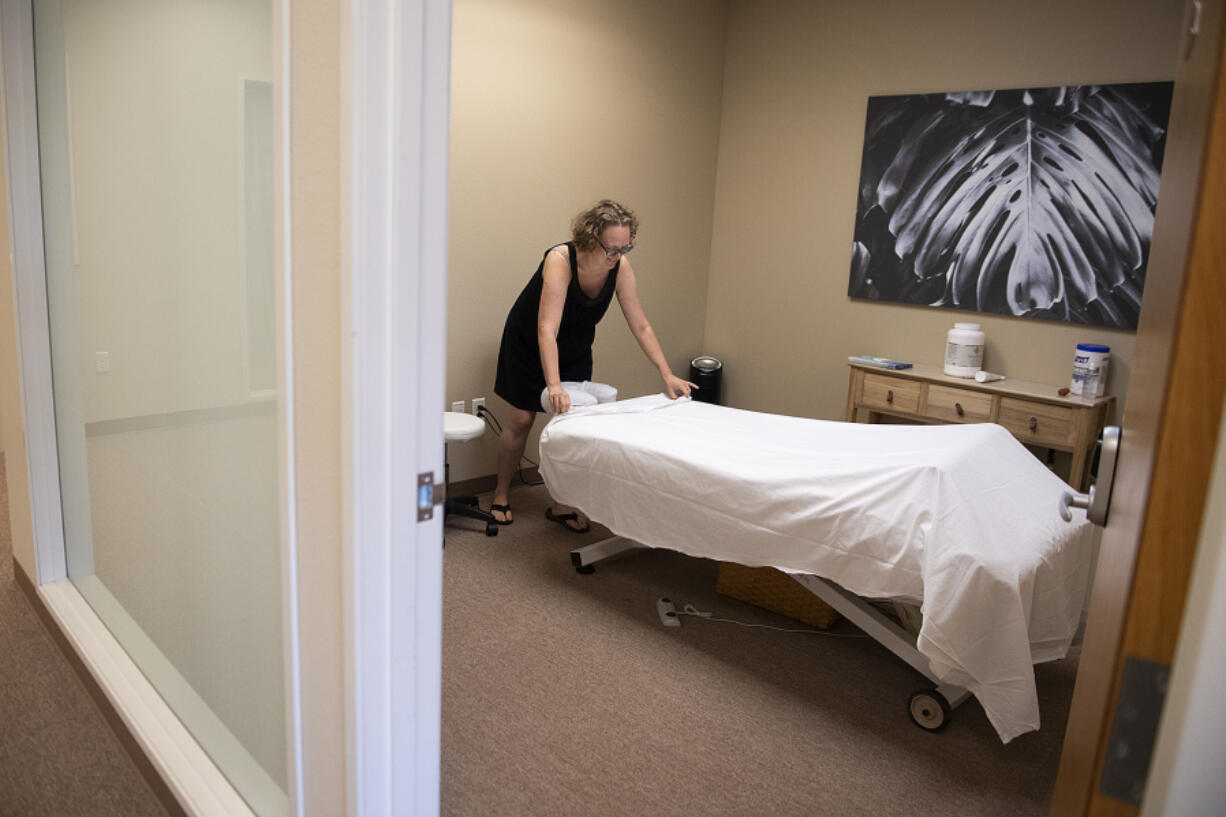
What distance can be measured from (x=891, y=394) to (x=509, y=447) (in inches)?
72.5

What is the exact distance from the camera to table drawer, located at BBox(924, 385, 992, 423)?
3.84 m

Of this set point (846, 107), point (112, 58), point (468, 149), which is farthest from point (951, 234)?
point (112, 58)

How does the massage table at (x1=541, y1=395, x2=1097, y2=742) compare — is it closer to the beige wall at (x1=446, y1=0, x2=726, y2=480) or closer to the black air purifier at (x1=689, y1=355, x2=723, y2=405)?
the beige wall at (x1=446, y1=0, x2=726, y2=480)

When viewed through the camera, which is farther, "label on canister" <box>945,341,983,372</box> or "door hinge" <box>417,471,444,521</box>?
"label on canister" <box>945,341,983,372</box>

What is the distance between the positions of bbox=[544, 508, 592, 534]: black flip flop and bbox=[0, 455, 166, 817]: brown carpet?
1.85 m

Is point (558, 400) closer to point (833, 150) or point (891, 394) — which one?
point (891, 394)

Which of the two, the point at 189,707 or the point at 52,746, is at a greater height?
the point at 189,707

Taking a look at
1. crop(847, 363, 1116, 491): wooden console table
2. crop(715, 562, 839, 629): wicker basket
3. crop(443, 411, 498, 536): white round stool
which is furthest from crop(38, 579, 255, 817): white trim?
crop(847, 363, 1116, 491): wooden console table

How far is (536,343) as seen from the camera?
3.63 meters

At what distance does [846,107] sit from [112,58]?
3.57 m

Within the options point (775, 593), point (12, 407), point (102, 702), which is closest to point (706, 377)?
point (775, 593)

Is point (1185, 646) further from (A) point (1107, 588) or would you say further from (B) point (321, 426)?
(B) point (321, 426)

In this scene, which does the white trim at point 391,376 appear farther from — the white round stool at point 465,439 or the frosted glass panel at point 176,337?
the white round stool at point 465,439

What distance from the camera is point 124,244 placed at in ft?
6.15
